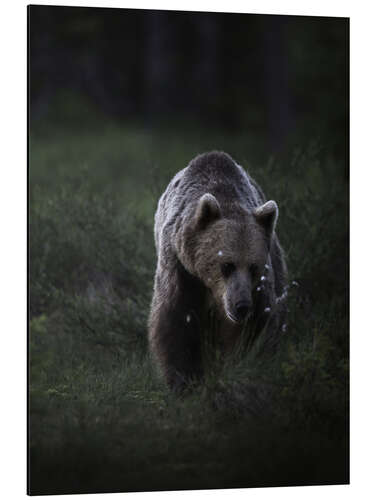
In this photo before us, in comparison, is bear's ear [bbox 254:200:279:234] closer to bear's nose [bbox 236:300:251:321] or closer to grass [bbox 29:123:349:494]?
bear's nose [bbox 236:300:251:321]

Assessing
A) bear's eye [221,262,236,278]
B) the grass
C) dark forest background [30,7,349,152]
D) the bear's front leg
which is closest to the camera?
bear's eye [221,262,236,278]

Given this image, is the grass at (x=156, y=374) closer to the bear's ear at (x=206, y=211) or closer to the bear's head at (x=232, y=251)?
the bear's head at (x=232, y=251)

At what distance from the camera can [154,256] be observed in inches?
357

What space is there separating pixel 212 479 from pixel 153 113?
3619 millimetres

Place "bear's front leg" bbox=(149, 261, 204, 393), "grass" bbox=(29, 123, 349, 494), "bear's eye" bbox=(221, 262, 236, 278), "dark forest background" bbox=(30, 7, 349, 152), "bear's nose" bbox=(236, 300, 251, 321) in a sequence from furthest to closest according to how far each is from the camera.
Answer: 1. "dark forest background" bbox=(30, 7, 349, 152)
2. "bear's front leg" bbox=(149, 261, 204, 393)
3. "grass" bbox=(29, 123, 349, 494)
4. "bear's eye" bbox=(221, 262, 236, 278)
5. "bear's nose" bbox=(236, 300, 251, 321)

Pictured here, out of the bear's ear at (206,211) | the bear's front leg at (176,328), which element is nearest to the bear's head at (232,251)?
the bear's ear at (206,211)

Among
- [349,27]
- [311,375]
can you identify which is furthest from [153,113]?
[311,375]

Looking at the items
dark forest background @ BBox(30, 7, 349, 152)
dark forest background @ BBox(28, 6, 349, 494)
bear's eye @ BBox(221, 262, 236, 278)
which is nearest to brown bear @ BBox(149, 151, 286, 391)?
bear's eye @ BBox(221, 262, 236, 278)

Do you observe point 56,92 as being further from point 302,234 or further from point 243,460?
point 243,460

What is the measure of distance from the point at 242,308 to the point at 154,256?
Result: 9.51 ft

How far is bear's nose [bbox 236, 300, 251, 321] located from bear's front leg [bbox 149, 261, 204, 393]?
0.65 meters

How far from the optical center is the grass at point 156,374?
258 inches

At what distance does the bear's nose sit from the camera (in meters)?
6.27

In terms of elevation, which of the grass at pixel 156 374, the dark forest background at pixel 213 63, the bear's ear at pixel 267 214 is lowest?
the grass at pixel 156 374
